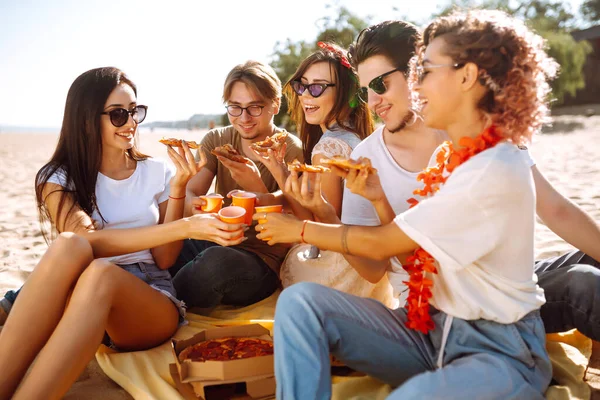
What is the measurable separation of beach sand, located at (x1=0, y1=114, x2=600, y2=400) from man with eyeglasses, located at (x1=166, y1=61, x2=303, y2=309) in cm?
103

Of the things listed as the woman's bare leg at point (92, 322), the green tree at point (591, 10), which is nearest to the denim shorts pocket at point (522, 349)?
the woman's bare leg at point (92, 322)

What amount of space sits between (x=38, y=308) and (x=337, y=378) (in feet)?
5.75

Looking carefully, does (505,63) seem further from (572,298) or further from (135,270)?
(135,270)

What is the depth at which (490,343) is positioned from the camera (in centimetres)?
250

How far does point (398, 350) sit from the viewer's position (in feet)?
8.86

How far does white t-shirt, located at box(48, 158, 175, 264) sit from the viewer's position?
155 inches

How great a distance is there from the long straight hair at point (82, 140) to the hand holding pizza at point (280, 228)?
1.54 m

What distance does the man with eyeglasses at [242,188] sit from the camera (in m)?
4.43

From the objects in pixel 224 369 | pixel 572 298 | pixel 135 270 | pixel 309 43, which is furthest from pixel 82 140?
pixel 309 43

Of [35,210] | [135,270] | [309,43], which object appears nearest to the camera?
[135,270]

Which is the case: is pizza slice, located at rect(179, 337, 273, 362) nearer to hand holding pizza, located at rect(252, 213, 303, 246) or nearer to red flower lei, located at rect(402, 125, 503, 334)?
hand holding pizza, located at rect(252, 213, 303, 246)

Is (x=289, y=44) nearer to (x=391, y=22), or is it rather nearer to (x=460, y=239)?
(x=391, y=22)

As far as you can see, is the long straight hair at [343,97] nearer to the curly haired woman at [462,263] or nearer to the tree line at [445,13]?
the curly haired woman at [462,263]

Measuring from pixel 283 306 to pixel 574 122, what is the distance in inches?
999
